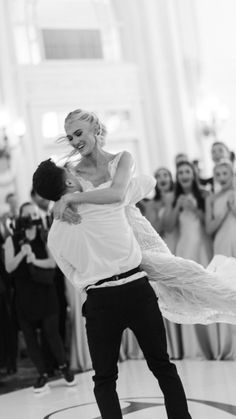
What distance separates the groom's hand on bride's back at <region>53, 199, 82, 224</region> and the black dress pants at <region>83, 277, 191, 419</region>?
336 mm

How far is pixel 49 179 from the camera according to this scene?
319 cm

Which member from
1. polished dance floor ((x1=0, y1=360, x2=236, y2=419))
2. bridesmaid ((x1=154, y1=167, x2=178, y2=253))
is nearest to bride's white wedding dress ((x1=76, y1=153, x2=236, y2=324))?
polished dance floor ((x1=0, y1=360, x2=236, y2=419))

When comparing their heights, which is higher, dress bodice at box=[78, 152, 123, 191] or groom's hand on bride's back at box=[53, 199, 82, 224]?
dress bodice at box=[78, 152, 123, 191]

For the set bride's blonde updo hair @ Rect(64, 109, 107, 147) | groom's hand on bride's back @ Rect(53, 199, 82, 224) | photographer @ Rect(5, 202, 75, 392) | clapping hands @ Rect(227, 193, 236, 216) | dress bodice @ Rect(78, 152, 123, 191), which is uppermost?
bride's blonde updo hair @ Rect(64, 109, 107, 147)

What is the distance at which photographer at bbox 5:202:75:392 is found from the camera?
597 cm

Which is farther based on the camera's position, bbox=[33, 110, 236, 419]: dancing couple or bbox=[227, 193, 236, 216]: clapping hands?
bbox=[227, 193, 236, 216]: clapping hands

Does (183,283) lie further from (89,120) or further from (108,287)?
(89,120)

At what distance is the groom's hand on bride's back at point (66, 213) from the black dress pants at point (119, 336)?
336 millimetres

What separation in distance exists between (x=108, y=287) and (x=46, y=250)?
3.12 meters

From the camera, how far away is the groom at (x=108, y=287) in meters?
3.20

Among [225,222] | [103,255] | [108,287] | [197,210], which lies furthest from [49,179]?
[197,210]

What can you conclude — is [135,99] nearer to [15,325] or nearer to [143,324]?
[15,325]

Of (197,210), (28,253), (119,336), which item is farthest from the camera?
(197,210)

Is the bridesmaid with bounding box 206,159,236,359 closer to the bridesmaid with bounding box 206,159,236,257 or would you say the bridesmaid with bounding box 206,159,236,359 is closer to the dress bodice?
the bridesmaid with bounding box 206,159,236,257
